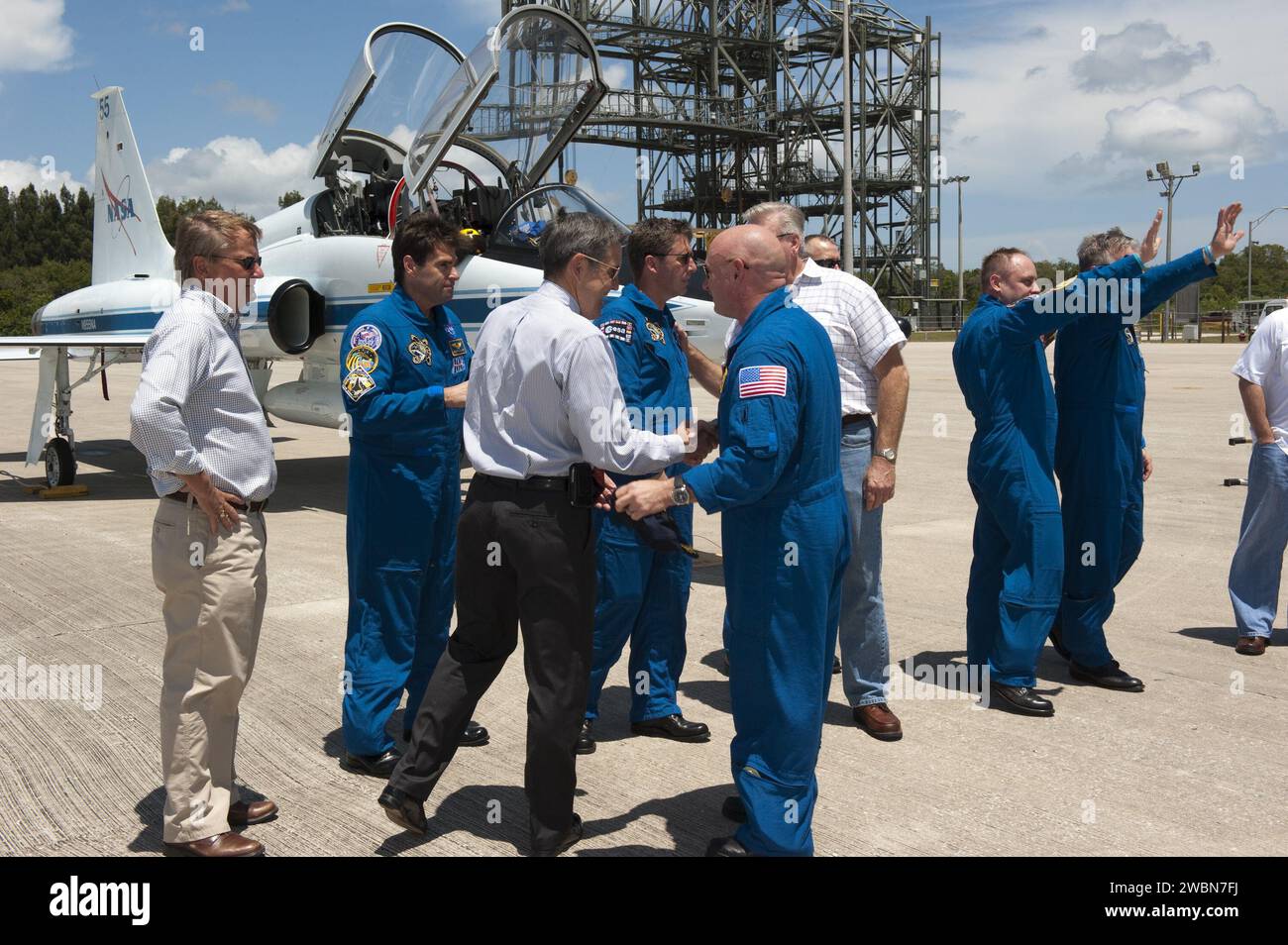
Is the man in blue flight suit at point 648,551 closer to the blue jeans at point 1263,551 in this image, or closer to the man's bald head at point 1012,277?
the man's bald head at point 1012,277

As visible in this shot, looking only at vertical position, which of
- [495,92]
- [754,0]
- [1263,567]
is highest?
[754,0]

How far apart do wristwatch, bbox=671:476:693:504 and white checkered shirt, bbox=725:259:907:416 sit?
57.8 inches

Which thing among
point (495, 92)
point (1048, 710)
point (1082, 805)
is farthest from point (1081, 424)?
point (495, 92)

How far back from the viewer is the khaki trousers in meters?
3.30

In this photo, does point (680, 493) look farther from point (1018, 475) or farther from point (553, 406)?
point (1018, 475)

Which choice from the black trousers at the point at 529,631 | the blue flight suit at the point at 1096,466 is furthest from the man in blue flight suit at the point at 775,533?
the blue flight suit at the point at 1096,466

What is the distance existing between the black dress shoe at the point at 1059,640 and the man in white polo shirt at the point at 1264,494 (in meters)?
0.97

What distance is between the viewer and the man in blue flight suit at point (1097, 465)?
5.11 metres

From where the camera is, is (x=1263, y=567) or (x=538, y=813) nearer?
(x=538, y=813)

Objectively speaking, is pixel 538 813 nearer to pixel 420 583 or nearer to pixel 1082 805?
pixel 420 583

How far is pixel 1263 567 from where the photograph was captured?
224 inches

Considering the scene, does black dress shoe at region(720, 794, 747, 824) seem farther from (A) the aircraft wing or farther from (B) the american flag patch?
(A) the aircraft wing

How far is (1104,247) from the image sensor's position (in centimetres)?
509
